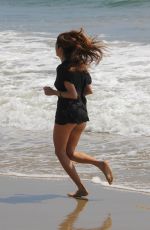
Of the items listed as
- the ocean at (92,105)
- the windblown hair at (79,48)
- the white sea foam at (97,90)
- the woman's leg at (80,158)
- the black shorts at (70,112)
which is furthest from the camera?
the white sea foam at (97,90)

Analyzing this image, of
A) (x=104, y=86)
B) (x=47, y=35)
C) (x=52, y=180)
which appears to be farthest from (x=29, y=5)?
(x=52, y=180)

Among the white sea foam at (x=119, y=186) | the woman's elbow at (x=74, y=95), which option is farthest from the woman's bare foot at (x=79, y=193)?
the woman's elbow at (x=74, y=95)

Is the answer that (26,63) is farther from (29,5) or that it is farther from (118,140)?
(29,5)

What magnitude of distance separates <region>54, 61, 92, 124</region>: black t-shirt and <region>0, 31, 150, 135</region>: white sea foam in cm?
305

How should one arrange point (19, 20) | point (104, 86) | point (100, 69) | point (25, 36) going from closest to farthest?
point (104, 86) < point (100, 69) < point (25, 36) < point (19, 20)

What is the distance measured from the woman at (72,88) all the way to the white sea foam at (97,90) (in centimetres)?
291

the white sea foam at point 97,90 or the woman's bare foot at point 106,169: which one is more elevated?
the woman's bare foot at point 106,169

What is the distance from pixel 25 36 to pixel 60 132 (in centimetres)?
1213

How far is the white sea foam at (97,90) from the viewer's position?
9164mm

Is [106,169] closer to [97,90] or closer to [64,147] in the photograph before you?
[64,147]

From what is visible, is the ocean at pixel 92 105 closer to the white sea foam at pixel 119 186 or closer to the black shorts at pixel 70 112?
the white sea foam at pixel 119 186

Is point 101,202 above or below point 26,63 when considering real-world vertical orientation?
above

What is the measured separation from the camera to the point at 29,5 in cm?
3027

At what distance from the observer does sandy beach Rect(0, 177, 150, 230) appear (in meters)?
4.91
